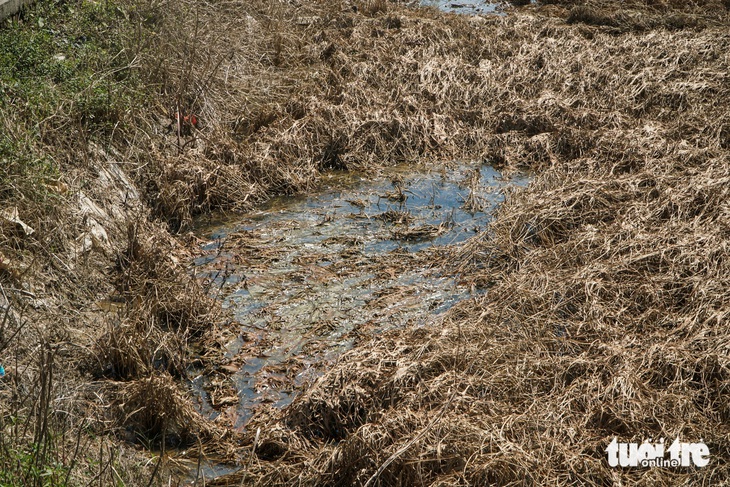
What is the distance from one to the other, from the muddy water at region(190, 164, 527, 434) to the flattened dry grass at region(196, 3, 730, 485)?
1.17ft

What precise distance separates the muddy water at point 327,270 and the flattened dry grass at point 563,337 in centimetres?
36

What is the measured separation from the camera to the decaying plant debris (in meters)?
4.52

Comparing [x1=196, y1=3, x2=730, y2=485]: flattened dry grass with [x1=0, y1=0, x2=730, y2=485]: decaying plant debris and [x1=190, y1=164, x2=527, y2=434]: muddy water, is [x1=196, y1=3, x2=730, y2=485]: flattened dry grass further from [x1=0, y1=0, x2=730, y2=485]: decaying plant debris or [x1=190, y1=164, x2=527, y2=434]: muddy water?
[x1=190, y1=164, x2=527, y2=434]: muddy water

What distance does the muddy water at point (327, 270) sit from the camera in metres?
5.66

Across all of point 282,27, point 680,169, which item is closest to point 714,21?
point 680,169

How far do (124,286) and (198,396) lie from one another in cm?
138

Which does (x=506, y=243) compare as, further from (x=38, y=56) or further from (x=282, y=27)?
(x=282, y=27)

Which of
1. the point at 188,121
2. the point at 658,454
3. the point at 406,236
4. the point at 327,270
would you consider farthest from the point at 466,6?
the point at 658,454

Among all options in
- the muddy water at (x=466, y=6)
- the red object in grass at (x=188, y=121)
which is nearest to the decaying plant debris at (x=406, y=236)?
the red object in grass at (x=188, y=121)

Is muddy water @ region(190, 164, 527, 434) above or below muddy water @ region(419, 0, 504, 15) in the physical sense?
below

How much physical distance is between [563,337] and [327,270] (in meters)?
2.29

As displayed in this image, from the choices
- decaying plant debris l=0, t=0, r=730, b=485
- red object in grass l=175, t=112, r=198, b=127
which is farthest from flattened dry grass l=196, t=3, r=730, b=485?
red object in grass l=175, t=112, r=198, b=127

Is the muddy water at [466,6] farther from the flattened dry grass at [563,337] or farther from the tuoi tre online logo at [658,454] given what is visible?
the tuoi tre online logo at [658,454]

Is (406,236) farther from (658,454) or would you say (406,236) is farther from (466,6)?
(466,6)
